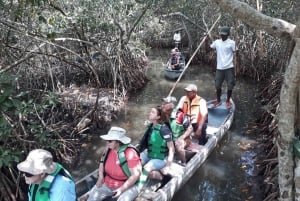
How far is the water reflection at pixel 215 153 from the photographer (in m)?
6.32

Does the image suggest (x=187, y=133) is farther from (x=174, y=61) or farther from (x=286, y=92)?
Answer: (x=174, y=61)

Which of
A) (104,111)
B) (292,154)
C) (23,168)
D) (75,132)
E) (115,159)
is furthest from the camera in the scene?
(104,111)

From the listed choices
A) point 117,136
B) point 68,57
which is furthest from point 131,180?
point 68,57

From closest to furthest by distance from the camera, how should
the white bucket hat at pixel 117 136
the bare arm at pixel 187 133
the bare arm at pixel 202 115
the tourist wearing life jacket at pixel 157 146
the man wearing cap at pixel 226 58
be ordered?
the white bucket hat at pixel 117 136 → the tourist wearing life jacket at pixel 157 146 → the bare arm at pixel 187 133 → the bare arm at pixel 202 115 → the man wearing cap at pixel 226 58

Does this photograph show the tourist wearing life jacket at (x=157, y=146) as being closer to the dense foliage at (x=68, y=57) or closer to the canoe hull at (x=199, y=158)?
the canoe hull at (x=199, y=158)

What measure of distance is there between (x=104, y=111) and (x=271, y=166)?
4261mm

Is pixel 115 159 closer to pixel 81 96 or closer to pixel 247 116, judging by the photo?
pixel 81 96

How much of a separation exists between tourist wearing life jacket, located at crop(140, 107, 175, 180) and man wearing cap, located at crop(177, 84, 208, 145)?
3.85 ft

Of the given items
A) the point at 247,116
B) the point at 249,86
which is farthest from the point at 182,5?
the point at 247,116

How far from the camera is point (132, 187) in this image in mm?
4746

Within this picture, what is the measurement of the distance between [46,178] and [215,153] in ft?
15.6

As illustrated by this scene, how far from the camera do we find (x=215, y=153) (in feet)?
24.6

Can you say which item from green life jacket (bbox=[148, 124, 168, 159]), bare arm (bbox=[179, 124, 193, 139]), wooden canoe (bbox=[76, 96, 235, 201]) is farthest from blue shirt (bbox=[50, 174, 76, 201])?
bare arm (bbox=[179, 124, 193, 139])

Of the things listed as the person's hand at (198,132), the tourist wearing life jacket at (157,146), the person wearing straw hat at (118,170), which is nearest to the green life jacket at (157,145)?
the tourist wearing life jacket at (157,146)
